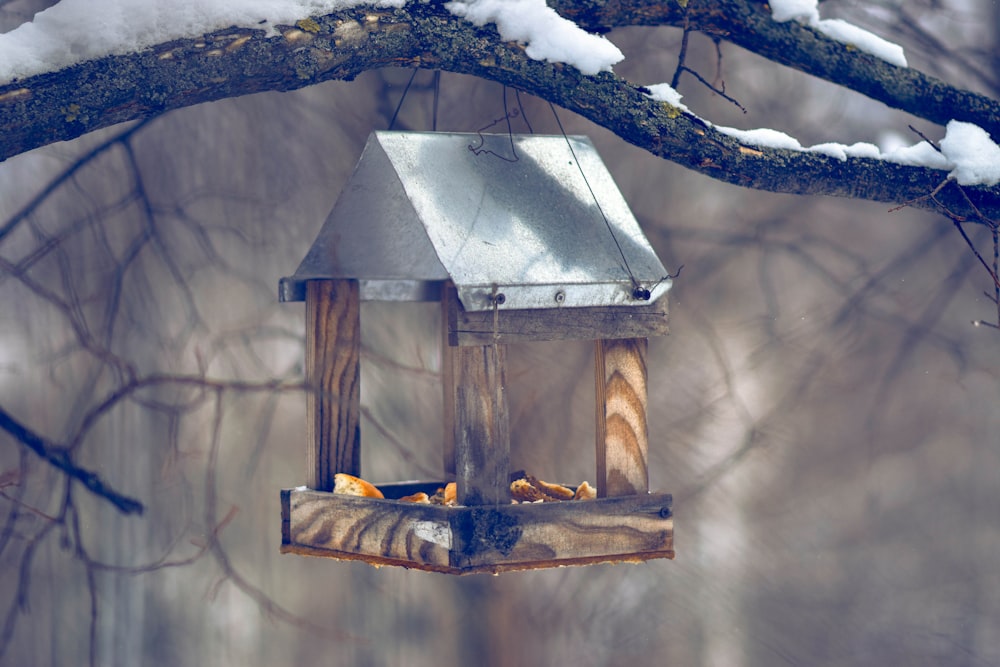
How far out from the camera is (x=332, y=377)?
2195 mm

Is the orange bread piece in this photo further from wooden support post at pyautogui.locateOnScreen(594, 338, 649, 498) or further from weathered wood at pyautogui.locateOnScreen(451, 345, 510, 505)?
wooden support post at pyautogui.locateOnScreen(594, 338, 649, 498)

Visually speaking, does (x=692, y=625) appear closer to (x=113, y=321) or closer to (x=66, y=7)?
(x=113, y=321)

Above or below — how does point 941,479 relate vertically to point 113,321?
below

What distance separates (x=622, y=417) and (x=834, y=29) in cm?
94

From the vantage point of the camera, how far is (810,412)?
3590 mm

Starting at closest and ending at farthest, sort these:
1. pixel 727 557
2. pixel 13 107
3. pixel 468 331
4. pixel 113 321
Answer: pixel 13 107
pixel 468 331
pixel 113 321
pixel 727 557

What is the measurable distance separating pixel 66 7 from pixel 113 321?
164 cm

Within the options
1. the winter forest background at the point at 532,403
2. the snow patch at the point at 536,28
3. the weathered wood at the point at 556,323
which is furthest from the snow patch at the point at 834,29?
the winter forest background at the point at 532,403

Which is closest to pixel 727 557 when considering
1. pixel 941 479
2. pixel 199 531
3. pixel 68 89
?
pixel 941 479

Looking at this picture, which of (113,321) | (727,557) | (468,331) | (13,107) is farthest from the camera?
(727,557)

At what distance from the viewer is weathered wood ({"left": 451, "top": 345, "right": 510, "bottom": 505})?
187 centimetres

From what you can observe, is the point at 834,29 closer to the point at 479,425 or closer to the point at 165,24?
the point at 479,425

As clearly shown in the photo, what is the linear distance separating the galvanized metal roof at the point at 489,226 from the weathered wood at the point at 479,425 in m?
0.11

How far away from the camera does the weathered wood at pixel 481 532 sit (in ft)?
6.02
